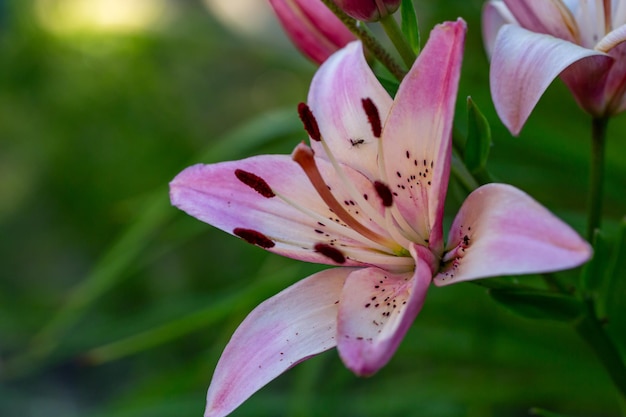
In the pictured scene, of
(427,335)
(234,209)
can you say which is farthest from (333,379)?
(234,209)

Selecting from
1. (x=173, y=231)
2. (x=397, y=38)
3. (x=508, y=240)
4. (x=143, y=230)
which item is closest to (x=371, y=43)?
(x=397, y=38)

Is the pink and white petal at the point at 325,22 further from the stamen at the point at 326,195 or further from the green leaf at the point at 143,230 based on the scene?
the green leaf at the point at 143,230

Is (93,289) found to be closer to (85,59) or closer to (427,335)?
(427,335)

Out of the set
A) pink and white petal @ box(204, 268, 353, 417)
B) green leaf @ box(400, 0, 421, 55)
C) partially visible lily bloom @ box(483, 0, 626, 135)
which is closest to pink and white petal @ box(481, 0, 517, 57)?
partially visible lily bloom @ box(483, 0, 626, 135)

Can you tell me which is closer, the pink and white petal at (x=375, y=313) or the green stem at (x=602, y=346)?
the pink and white petal at (x=375, y=313)

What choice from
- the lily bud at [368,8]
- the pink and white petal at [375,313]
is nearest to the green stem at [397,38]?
the lily bud at [368,8]

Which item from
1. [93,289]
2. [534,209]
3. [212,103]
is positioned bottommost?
[212,103]

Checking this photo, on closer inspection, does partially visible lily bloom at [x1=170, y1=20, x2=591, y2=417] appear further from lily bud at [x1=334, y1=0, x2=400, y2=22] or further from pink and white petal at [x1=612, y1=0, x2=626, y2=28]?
pink and white petal at [x1=612, y1=0, x2=626, y2=28]

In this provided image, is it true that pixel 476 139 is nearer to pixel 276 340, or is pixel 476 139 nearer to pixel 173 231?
pixel 276 340

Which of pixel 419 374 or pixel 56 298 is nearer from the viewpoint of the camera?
pixel 419 374
